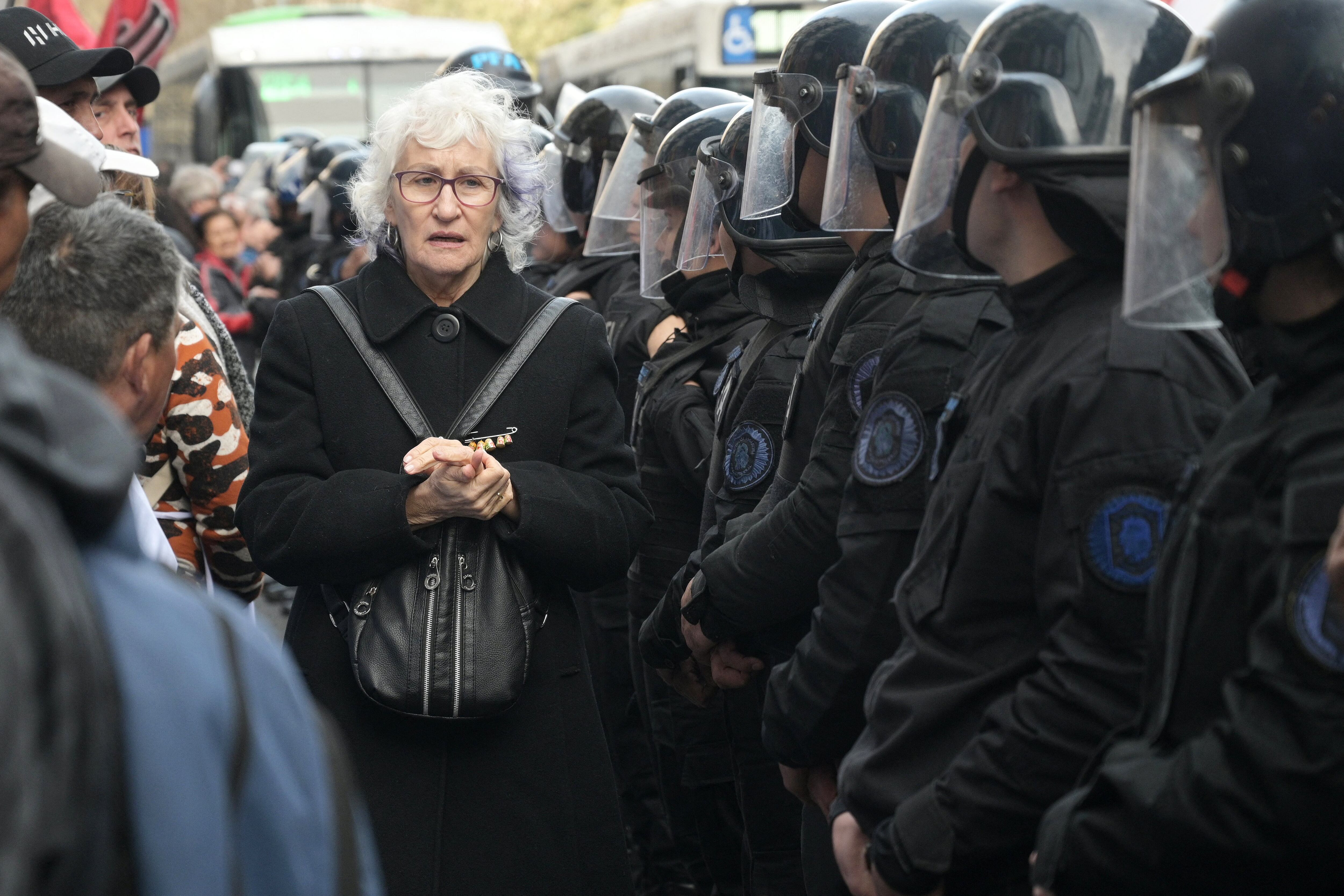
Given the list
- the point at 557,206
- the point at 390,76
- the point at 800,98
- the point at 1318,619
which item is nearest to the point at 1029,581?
the point at 1318,619

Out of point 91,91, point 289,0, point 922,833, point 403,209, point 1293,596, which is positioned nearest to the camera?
point 1293,596

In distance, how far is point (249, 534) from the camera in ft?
10.2

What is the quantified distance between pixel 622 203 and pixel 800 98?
2.04 meters


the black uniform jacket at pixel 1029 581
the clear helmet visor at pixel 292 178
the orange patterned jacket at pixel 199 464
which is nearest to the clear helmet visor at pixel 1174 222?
the black uniform jacket at pixel 1029 581

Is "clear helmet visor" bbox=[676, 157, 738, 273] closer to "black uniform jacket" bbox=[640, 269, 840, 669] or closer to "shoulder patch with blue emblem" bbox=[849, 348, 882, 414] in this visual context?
"black uniform jacket" bbox=[640, 269, 840, 669]

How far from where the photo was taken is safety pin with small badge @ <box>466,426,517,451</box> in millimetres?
3119

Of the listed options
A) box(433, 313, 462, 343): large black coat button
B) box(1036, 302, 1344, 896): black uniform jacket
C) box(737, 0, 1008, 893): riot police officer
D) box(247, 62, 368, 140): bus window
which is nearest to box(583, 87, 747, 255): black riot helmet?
box(433, 313, 462, 343): large black coat button

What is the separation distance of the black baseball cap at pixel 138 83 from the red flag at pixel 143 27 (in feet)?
12.2

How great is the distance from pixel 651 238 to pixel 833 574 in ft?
7.58

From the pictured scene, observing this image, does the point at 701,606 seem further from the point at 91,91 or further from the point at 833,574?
the point at 91,91

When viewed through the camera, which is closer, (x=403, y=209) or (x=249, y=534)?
(x=249, y=534)

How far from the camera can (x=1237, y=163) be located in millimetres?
1862

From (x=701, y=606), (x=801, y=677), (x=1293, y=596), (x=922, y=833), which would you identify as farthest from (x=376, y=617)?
(x=1293, y=596)

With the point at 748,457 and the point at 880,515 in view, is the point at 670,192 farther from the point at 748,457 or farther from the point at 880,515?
the point at 880,515
